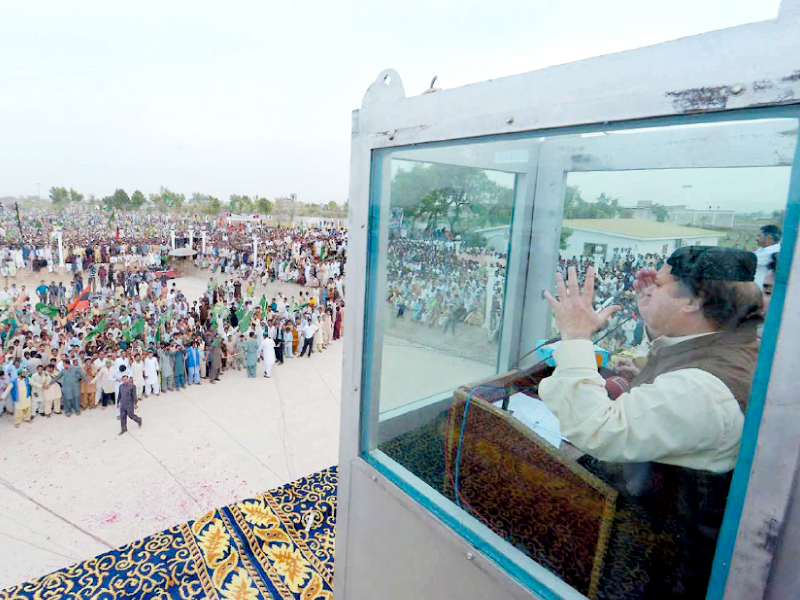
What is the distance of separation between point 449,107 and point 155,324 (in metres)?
13.4

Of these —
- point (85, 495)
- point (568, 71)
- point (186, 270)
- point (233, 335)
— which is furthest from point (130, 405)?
point (186, 270)

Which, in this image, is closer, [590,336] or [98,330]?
[590,336]

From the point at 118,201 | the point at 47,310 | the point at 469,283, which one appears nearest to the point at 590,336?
the point at 469,283

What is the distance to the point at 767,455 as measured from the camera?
1.02 metres

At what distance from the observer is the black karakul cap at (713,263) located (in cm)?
123

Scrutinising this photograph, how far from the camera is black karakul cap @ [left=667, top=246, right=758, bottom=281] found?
1229 mm

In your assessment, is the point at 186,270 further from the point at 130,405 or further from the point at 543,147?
the point at 543,147

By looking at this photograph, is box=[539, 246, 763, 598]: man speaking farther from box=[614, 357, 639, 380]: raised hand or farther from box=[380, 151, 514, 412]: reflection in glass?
box=[380, 151, 514, 412]: reflection in glass

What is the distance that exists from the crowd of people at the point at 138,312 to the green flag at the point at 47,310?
1.1 inches

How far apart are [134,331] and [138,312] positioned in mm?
1603

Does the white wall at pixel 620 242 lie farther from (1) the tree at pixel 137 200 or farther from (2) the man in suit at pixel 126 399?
(1) the tree at pixel 137 200

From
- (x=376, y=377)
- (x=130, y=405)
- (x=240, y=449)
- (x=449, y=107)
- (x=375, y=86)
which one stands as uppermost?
(x=375, y=86)

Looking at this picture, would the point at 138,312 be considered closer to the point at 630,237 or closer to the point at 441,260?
the point at 441,260

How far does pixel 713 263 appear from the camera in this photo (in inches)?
50.4
